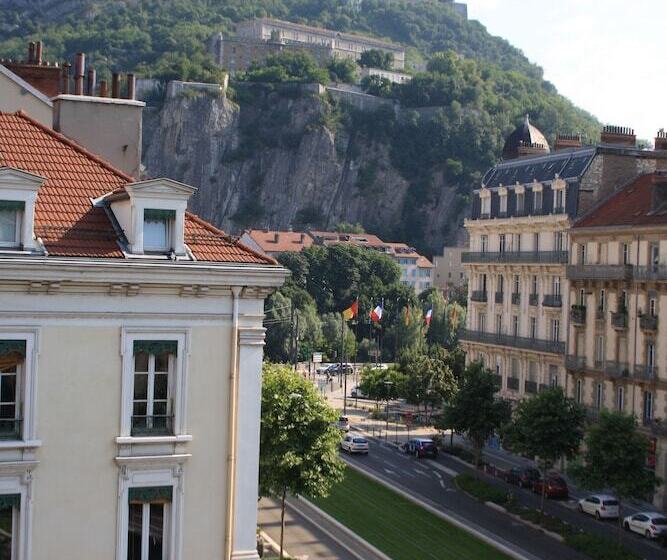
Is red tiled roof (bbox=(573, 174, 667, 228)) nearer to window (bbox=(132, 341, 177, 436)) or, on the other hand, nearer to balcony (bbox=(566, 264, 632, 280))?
balcony (bbox=(566, 264, 632, 280))

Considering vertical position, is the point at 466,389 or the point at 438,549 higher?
the point at 466,389

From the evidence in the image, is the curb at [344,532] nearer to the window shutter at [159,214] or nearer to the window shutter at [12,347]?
the window shutter at [159,214]

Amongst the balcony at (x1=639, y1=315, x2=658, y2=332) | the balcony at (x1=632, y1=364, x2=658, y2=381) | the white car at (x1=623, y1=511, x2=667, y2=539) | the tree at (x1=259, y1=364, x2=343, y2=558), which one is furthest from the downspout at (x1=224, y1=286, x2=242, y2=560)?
the balcony at (x1=639, y1=315, x2=658, y2=332)

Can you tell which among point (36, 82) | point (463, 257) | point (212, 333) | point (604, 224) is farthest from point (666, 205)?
point (212, 333)

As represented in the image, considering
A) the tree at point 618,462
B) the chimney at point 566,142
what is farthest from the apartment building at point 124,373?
the chimney at point 566,142

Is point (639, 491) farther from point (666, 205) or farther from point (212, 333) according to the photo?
point (212, 333)

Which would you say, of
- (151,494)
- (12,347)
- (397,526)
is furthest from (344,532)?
(12,347)

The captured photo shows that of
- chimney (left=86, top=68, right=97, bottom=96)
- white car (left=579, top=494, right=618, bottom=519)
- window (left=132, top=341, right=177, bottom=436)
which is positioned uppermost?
chimney (left=86, top=68, right=97, bottom=96)

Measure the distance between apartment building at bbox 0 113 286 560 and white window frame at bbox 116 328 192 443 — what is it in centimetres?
2

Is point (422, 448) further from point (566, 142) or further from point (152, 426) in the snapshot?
point (152, 426)

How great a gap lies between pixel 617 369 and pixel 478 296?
17.4 metres

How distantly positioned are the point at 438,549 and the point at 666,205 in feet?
72.9

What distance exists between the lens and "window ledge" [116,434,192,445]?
1967 centimetres

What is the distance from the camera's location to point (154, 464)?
1984 cm
